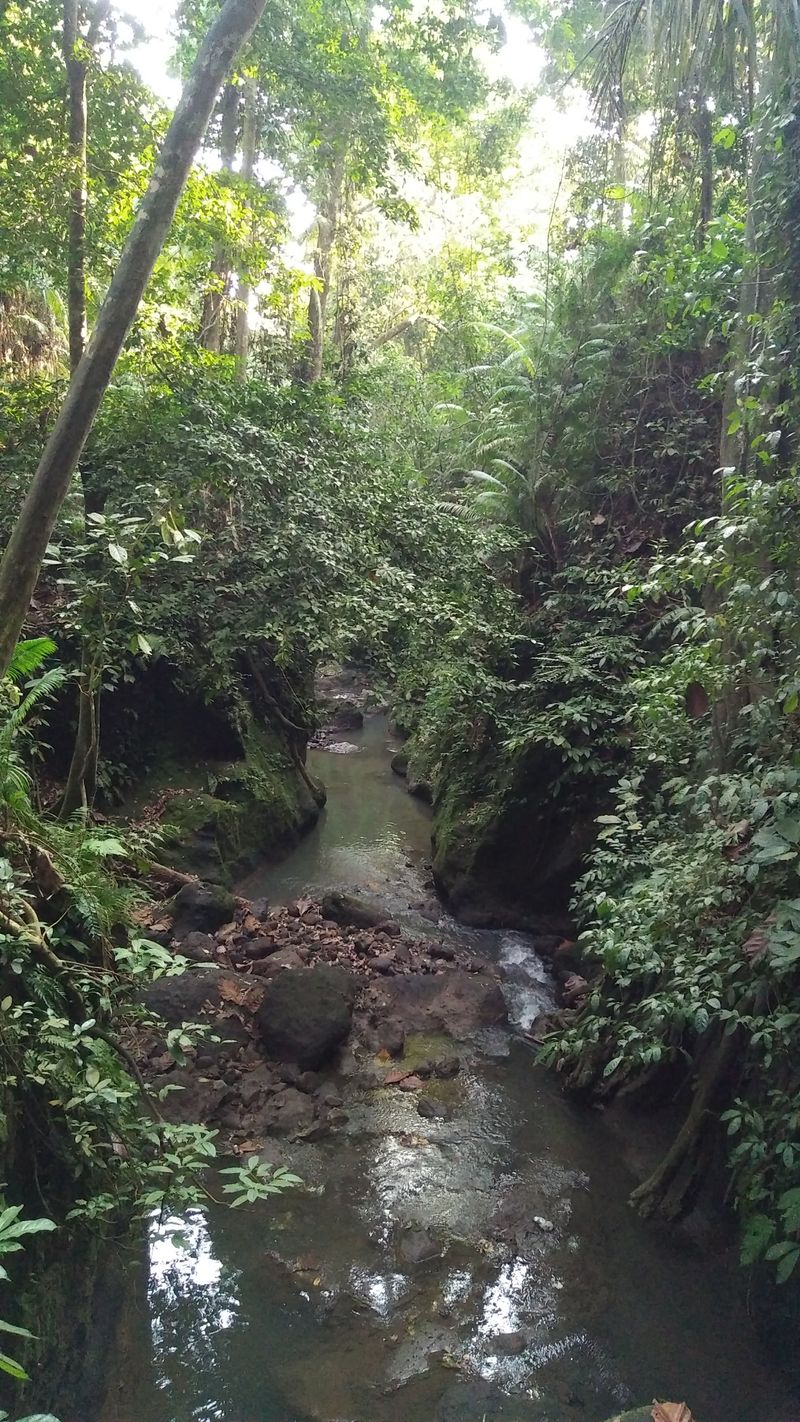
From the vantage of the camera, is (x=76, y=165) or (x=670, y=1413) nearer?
(x=670, y=1413)

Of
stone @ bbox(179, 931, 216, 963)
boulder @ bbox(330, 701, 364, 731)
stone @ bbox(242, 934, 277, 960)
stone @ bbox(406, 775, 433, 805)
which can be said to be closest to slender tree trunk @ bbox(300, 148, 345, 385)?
boulder @ bbox(330, 701, 364, 731)

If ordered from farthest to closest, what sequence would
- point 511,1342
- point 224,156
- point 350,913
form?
point 224,156
point 350,913
point 511,1342

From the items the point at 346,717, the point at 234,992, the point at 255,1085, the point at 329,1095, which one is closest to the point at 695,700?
the point at 329,1095

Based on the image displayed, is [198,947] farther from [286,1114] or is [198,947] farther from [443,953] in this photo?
[443,953]

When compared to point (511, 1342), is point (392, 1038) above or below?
above

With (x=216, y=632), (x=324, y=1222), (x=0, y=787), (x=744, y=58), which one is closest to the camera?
(x=0, y=787)

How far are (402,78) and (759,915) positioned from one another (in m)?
13.3

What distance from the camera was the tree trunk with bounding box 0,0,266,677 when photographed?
428cm

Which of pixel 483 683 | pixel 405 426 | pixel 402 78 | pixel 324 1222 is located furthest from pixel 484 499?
pixel 324 1222

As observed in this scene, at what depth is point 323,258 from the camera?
49.1 feet

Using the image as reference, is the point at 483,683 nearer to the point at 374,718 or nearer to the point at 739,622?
the point at 739,622

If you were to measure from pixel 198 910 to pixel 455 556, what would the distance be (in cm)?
464

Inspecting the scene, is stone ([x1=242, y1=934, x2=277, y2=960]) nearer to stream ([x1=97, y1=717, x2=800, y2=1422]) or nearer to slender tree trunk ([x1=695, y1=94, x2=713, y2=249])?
stream ([x1=97, y1=717, x2=800, y2=1422])

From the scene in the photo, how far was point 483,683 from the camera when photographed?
9.00 m
